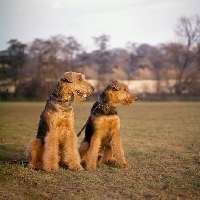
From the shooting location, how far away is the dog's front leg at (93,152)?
5.69 meters

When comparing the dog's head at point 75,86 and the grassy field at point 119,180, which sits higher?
the dog's head at point 75,86

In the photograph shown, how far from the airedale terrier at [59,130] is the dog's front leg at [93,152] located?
202 mm

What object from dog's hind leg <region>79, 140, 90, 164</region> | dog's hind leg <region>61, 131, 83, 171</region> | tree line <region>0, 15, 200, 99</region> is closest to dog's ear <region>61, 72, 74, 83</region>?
dog's hind leg <region>61, 131, 83, 171</region>

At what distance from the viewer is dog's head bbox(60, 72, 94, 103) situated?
5.53 meters

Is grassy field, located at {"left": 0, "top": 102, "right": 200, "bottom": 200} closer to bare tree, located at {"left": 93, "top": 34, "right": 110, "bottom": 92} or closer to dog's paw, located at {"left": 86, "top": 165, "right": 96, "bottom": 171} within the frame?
dog's paw, located at {"left": 86, "top": 165, "right": 96, "bottom": 171}

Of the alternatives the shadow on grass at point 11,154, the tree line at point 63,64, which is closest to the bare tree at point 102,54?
the tree line at point 63,64

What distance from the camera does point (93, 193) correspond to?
169 inches

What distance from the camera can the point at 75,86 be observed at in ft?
18.4

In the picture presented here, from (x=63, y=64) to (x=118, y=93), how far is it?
43.0 metres

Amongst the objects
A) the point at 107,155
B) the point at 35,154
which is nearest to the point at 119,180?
the point at 107,155

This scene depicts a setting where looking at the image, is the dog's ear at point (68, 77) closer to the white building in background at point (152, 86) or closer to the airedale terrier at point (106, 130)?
the airedale terrier at point (106, 130)

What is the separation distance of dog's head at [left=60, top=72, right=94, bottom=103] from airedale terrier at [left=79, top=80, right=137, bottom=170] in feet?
1.40

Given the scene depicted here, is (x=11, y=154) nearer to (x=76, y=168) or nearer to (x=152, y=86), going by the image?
(x=76, y=168)

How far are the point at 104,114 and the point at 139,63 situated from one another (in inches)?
2047
